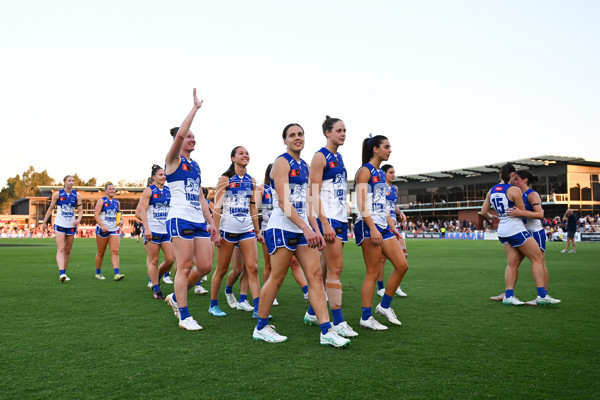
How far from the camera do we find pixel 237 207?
634 cm

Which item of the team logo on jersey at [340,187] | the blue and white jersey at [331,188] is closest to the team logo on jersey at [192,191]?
the blue and white jersey at [331,188]

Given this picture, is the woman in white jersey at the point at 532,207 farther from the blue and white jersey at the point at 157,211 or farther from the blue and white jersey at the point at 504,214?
the blue and white jersey at the point at 157,211

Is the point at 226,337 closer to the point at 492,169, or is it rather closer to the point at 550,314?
the point at 550,314

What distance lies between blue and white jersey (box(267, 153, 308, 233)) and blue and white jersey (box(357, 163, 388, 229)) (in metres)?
1.01

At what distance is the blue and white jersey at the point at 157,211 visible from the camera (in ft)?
28.4

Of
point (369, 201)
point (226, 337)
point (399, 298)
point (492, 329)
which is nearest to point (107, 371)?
point (226, 337)

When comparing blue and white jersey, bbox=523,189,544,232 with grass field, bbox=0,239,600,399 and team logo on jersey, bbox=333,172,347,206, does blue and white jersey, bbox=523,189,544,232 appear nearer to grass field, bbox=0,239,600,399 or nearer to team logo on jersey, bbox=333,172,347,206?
grass field, bbox=0,239,600,399

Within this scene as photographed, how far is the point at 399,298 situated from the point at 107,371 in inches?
207

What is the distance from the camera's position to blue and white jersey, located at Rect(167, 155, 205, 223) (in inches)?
219

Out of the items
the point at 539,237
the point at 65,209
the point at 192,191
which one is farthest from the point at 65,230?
the point at 539,237

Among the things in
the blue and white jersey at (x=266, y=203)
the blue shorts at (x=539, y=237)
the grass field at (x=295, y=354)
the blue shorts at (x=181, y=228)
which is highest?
the blue and white jersey at (x=266, y=203)

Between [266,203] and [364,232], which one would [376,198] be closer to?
[364,232]

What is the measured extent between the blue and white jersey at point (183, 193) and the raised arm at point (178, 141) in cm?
10

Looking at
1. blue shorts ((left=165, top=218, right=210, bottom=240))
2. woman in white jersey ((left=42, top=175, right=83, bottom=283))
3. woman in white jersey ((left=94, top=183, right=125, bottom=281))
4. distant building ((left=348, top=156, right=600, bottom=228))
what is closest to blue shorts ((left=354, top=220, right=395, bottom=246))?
blue shorts ((left=165, top=218, right=210, bottom=240))
